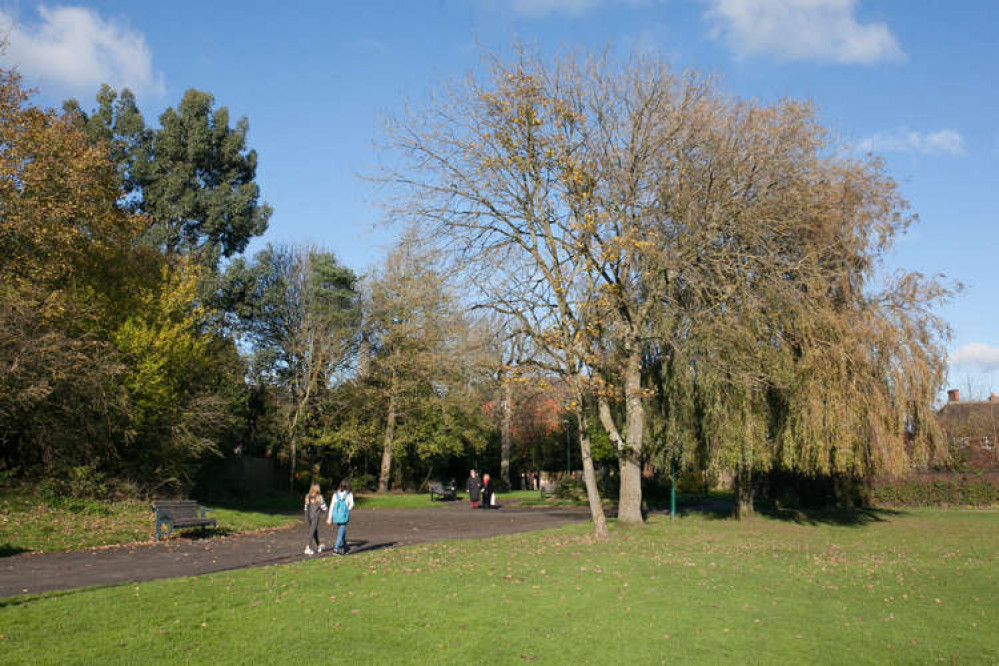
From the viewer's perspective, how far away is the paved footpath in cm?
1083

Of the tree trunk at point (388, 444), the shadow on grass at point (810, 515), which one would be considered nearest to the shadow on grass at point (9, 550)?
the shadow on grass at point (810, 515)

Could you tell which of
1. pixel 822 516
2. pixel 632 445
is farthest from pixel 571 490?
pixel 632 445

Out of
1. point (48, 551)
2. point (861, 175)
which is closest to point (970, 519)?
point (861, 175)

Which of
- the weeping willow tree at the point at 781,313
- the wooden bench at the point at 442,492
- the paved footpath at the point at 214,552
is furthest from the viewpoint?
the wooden bench at the point at 442,492

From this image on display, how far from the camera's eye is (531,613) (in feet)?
28.8

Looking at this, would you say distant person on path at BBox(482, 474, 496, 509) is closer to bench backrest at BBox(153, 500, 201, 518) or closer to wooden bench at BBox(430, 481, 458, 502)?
wooden bench at BBox(430, 481, 458, 502)

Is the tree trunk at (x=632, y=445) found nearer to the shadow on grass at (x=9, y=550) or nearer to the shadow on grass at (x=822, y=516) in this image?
the shadow on grass at (x=822, y=516)

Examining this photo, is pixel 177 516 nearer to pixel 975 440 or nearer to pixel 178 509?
pixel 178 509

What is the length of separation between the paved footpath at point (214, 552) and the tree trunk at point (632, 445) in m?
2.35

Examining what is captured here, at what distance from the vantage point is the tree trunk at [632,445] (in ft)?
64.9

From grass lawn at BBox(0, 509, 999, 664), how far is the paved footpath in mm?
1137

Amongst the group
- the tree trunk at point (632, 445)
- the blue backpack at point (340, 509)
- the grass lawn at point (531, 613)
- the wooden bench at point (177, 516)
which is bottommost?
the grass lawn at point (531, 613)

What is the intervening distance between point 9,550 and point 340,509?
5903 millimetres

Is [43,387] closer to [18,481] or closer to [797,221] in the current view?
[18,481]
